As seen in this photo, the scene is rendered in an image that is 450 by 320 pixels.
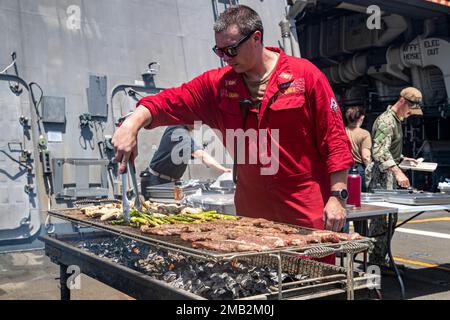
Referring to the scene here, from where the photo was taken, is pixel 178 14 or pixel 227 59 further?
pixel 178 14

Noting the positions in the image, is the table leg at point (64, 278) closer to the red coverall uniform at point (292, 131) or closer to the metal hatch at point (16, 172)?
the red coverall uniform at point (292, 131)

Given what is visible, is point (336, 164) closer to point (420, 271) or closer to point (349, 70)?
point (420, 271)

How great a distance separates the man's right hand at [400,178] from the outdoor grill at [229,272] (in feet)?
12.0

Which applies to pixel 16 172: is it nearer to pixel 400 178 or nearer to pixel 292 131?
pixel 400 178

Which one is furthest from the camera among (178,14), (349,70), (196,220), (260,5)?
(349,70)

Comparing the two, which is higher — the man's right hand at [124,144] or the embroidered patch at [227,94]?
the embroidered patch at [227,94]

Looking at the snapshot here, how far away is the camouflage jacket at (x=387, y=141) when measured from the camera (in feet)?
21.8

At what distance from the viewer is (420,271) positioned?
727cm

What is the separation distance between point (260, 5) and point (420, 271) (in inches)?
237

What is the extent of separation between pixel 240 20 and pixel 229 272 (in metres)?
1.52

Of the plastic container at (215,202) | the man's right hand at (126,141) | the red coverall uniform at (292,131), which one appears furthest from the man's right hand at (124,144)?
the plastic container at (215,202)

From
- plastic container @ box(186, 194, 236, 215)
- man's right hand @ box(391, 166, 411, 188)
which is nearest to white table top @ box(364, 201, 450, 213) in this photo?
man's right hand @ box(391, 166, 411, 188)

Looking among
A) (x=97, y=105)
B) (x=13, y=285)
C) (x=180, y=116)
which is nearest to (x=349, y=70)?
(x=97, y=105)

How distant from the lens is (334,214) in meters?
3.41
